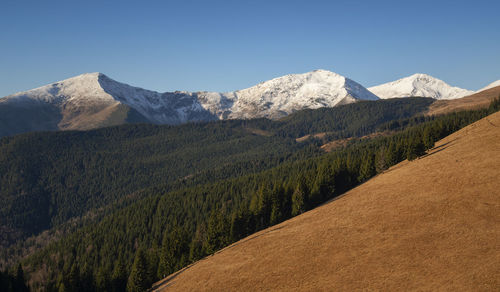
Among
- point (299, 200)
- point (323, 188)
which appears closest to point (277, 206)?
point (299, 200)

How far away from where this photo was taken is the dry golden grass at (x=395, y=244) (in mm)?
40219

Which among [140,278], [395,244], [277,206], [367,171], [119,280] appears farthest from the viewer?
[367,171]

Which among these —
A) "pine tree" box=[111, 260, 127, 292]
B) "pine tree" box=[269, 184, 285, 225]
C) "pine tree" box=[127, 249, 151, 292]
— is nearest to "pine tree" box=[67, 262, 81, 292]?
"pine tree" box=[111, 260, 127, 292]

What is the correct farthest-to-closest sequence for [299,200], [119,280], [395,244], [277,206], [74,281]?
1. [299,200]
2. [277,206]
3. [119,280]
4. [74,281]
5. [395,244]

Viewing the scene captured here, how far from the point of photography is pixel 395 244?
49.3 metres

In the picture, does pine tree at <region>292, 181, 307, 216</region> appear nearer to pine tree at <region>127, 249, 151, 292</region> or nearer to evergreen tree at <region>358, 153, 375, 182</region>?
evergreen tree at <region>358, 153, 375, 182</region>

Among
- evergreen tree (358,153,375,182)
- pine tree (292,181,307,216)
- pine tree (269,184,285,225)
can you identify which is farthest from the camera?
evergreen tree (358,153,375,182)

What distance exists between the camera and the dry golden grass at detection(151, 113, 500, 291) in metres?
40.2

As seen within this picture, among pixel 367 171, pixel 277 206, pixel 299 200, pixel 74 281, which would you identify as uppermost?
pixel 367 171

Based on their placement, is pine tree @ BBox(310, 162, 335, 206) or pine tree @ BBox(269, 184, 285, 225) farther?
pine tree @ BBox(310, 162, 335, 206)

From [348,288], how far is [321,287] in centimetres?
358

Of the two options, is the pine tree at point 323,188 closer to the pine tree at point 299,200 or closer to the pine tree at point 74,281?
the pine tree at point 299,200

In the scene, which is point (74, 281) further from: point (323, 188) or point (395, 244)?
point (395, 244)

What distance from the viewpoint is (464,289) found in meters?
34.6
